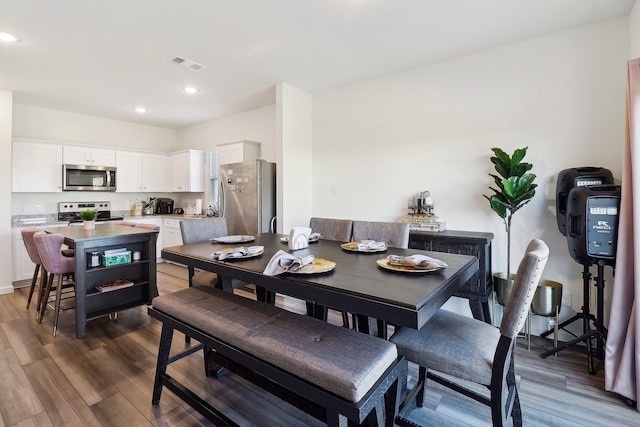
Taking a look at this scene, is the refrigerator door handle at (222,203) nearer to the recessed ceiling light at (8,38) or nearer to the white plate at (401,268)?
the recessed ceiling light at (8,38)

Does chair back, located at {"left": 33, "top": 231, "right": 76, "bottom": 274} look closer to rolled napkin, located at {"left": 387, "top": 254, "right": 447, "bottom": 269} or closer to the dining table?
the dining table

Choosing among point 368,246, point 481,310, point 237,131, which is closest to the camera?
point 368,246

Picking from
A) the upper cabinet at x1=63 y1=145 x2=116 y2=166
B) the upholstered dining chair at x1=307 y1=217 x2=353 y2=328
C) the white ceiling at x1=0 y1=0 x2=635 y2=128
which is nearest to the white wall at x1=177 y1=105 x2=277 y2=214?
the white ceiling at x1=0 y1=0 x2=635 y2=128

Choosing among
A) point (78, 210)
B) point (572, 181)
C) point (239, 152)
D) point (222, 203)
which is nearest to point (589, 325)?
point (572, 181)

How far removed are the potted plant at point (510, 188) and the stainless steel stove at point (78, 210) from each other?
599 cm

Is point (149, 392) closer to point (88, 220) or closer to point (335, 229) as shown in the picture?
point (335, 229)

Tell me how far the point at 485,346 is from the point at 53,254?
11.9 ft

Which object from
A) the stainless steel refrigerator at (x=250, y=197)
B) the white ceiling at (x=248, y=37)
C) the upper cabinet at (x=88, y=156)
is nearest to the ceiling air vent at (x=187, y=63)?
the white ceiling at (x=248, y=37)

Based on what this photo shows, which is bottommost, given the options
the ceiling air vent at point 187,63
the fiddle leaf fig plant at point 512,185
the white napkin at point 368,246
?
the white napkin at point 368,246

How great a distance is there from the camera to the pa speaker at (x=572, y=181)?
7.86 ft

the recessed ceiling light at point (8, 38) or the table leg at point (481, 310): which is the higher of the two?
the recessed ceiling light at point (8, 38)

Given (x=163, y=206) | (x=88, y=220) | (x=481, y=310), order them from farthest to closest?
(x=163, y=206) < (x=88, y=220) < (x=481, y=310)

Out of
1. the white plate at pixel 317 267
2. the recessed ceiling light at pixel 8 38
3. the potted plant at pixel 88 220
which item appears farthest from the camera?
the potted plant at pixel 88 220

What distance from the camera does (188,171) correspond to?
19.3ft
